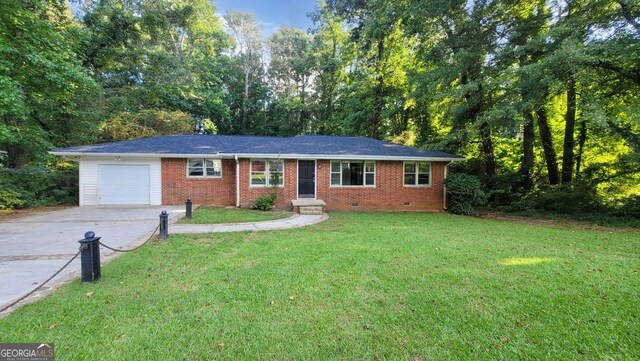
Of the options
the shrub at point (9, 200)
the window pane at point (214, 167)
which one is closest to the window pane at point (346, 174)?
the window pane at point (214, 167)

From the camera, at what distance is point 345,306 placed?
130 inches

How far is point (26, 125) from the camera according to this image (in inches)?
558

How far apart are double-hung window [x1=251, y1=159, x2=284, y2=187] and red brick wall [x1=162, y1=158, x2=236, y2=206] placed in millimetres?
1279

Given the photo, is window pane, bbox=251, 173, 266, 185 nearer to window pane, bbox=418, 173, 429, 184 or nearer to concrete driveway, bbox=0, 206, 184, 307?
concrete driveway, bbox=0, 206, 184, 307

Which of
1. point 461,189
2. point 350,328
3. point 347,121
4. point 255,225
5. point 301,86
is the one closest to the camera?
point 350,328

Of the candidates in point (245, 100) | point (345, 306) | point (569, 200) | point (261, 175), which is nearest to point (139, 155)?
point (261, 175)

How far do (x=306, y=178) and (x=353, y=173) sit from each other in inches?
87.5

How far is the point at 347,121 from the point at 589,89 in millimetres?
15296

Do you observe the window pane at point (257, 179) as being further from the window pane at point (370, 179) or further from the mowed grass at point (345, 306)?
the mowed grass at point (345, 306)

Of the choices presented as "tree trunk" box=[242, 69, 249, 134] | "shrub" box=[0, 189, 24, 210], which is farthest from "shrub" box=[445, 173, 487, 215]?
"tree trunk" box=[242, 69, 249, 134]

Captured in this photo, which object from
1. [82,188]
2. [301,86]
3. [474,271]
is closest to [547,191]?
[474,271]

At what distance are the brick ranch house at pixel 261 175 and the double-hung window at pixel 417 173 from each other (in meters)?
0.05

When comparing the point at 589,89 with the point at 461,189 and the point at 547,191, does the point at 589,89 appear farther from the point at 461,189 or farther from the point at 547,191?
the point at 461,189

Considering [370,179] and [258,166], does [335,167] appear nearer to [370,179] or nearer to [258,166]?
[370,179]
